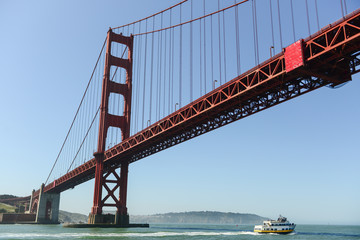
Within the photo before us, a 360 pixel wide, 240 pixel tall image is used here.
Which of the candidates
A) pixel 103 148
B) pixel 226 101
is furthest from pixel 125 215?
pixel 226 101

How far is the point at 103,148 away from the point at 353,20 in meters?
38.8

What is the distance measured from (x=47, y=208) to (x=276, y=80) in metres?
80.1

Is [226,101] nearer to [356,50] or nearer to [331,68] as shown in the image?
[331,68]

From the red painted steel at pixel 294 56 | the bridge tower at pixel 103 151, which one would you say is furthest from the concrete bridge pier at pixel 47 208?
the red painted steel at pixel 294 56

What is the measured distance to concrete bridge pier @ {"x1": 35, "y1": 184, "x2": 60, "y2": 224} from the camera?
283ft

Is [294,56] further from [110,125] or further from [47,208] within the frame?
[47,208]

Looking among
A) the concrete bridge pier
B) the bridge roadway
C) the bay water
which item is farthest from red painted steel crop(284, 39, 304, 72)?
the concrete bridge pier

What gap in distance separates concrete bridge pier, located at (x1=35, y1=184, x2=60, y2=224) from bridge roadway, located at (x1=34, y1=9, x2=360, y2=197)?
179 feet

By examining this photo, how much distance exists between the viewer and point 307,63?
22.8 m

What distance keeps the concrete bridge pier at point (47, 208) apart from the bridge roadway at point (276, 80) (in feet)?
179

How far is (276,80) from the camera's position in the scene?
26.0m

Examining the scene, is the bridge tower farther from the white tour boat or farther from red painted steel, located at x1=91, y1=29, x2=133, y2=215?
the white tour boat

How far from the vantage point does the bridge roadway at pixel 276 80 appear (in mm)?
20812

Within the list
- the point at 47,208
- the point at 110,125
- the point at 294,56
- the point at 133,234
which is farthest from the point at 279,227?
the point at 47,208
